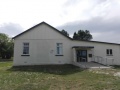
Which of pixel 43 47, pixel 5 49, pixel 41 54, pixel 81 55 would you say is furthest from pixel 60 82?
pixel 5 49

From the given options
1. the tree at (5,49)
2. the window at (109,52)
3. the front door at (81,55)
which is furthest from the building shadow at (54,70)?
the tree at (5,49)

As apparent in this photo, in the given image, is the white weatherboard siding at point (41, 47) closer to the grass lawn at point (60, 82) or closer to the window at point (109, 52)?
the window at point (109, 52)

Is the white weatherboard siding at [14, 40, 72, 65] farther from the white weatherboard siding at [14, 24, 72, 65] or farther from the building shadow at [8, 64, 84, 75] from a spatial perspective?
the building shadow at [8, 64, 84, 75]

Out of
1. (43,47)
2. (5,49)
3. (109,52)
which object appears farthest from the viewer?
(5,49)

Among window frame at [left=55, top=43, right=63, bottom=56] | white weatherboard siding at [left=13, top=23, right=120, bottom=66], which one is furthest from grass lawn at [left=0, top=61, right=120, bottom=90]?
window frame at [left=55, top=43, right=63, bottom=56]

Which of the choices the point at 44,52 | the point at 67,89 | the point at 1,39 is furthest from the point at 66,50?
the point at 1,39

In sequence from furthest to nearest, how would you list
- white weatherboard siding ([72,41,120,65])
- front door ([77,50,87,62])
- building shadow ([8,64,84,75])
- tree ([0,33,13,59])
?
tree ([0,33,13,59]), front door ([77,50,87,62]), white weatherboard siding ([72,41,120,65]), building shadow ([8,64,84,75])

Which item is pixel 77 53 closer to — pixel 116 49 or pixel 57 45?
pixel 57 45

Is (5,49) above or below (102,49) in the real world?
above

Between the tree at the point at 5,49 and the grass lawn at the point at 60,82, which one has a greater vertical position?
the tree at the point at 5,49

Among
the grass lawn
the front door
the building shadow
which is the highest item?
the front door

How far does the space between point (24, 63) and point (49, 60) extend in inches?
132

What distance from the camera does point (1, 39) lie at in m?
62.5

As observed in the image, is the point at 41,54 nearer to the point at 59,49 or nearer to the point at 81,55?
the point at 59,49
